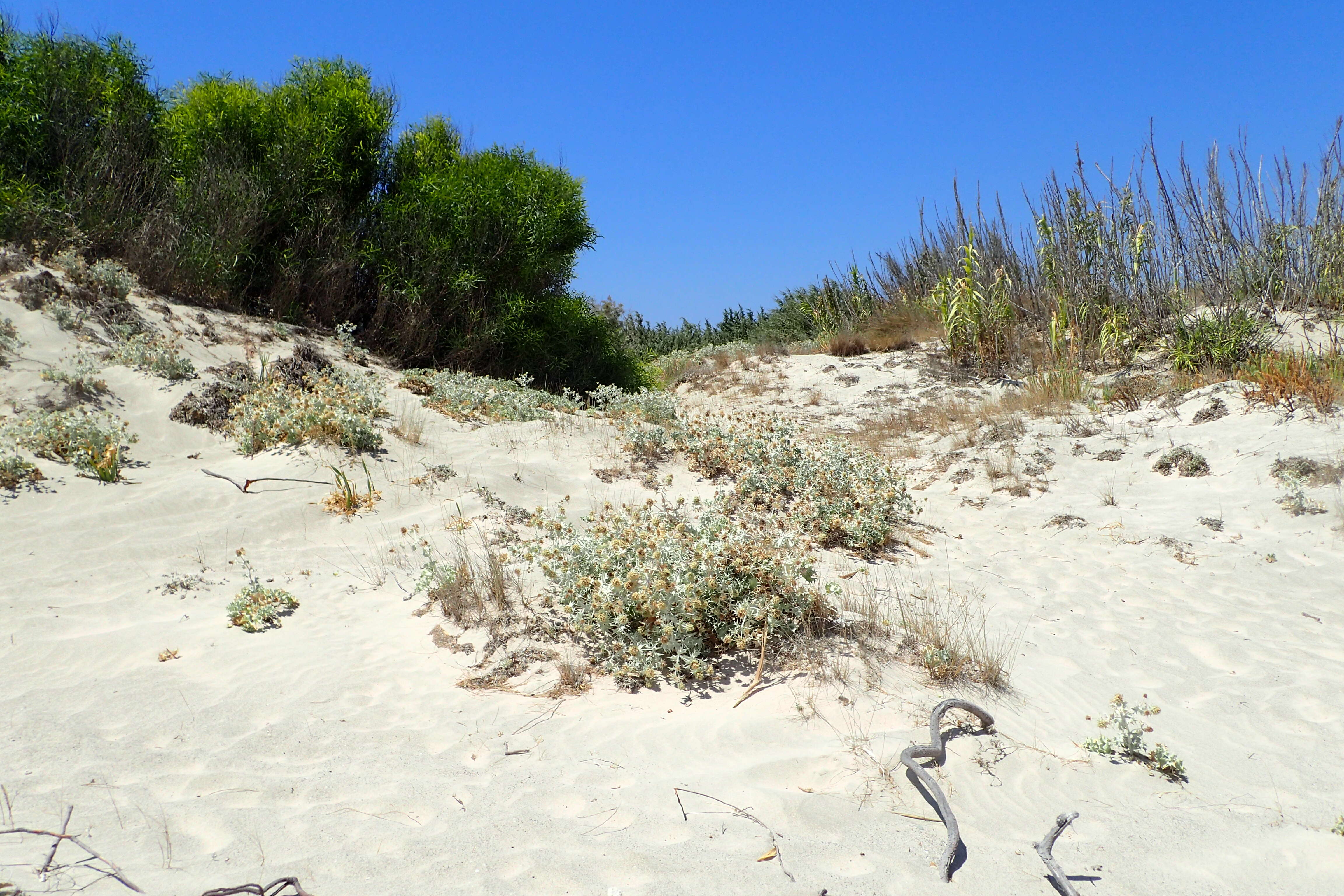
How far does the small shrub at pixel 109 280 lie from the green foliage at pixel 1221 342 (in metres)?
12.9

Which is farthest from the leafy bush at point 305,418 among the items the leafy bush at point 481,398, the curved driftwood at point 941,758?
the curved driftwood at point 941,758

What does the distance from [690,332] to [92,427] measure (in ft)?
58.3

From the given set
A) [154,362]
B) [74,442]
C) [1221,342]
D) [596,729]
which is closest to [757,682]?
[596,729]

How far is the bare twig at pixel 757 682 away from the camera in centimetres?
347

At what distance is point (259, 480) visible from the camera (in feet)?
20.0

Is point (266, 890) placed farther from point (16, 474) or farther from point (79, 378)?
point (79, 378)

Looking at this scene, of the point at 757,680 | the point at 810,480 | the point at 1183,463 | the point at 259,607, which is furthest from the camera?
the point at 1183,463

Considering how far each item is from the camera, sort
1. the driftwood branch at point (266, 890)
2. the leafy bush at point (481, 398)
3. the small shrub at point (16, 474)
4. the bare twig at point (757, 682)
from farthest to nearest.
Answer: the leafy bush at point (481, 398), the small shrub at point (16, 474), the bare twig at point (757, 682), the driftwood branch at point (266, 890)

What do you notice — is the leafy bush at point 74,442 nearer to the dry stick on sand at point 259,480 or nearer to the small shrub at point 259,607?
the dry stick on sand at point 259,480

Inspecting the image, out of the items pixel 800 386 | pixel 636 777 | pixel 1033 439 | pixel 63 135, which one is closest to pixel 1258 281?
pixel 1033 439

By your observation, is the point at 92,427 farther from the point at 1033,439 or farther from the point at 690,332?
the point at 690,332

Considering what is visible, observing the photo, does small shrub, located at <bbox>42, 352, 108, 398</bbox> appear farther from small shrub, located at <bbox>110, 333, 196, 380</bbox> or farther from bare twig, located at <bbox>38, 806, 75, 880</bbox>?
bare twig, located at <bbox>38, 806, 75, 880</bbox>

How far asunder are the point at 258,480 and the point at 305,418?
0.85 metres

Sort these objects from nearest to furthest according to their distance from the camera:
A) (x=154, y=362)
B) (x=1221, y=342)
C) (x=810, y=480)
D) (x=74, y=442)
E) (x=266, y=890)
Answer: (x=266, y=890), (x=74, y=442), (x=810, y=480), (x=154, y=362), (x=1221, y=342)
